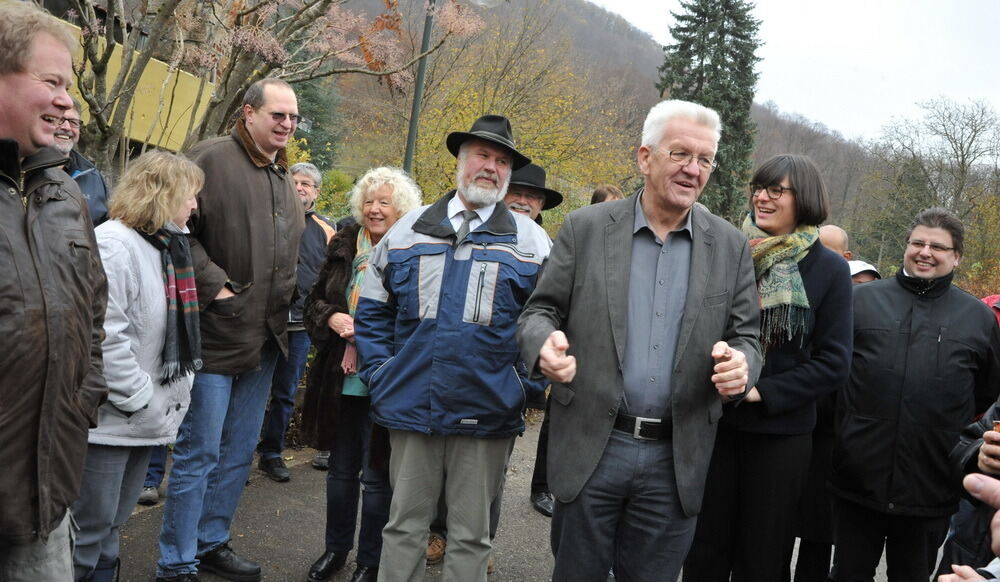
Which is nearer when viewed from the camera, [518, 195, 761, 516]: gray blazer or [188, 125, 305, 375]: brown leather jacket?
[518, 195, 761, 516]: gray blazer

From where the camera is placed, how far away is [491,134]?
351cm

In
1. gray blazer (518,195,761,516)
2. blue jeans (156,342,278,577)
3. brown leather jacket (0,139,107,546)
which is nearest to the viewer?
brown leather jacket (0,139,107,546)

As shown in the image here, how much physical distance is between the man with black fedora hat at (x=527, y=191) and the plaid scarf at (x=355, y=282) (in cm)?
144

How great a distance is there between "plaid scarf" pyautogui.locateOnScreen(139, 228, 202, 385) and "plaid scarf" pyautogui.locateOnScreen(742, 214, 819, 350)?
8.41 feet

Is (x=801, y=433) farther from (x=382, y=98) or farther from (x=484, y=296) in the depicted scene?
(x=382, y=98)

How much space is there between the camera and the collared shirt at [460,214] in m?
3.39

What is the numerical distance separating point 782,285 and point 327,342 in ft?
7.94

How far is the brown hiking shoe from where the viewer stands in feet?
14.4

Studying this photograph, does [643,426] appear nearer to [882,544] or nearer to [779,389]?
[779,389]

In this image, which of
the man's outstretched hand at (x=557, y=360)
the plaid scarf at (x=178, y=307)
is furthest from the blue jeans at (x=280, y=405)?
the man's outstretched hand at (x=557, y=360)

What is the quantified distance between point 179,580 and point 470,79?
14794mm

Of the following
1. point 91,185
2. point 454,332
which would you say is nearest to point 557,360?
point 454,332

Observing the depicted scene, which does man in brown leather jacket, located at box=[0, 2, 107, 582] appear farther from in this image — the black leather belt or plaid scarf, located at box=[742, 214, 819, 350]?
plaid scarf, located at box=[742, 214, 819, 350]

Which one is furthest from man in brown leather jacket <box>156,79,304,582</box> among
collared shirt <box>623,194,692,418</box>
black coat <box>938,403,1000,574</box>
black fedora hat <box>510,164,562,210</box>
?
black coat <box>938,403,1000,574</box>
